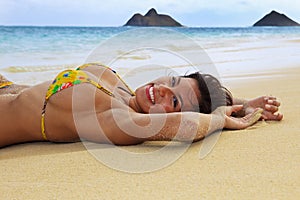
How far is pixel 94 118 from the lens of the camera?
1.88 metres

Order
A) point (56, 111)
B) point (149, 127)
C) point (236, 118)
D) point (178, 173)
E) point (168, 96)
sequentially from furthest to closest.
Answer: point (236, 118) < point (168, 96) < point (56, 111) < point (149, 127) < point (178, 173)

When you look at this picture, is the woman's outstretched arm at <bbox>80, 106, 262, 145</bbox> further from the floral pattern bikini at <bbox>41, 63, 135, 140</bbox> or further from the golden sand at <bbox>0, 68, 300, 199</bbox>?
the floral pattern bikini at <bbox>41, 63, 135, 140</bbox>

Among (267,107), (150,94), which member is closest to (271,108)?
(267,107)

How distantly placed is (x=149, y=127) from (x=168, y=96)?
0.36 m

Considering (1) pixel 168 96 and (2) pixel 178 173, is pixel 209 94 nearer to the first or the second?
(1) pixel 168 96

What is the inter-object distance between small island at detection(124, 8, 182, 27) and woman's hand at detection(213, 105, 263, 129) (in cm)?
1527

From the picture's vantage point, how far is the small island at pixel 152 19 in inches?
694

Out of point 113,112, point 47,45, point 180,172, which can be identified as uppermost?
point 113,112

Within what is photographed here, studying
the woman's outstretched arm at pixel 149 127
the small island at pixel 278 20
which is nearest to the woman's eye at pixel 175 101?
the woman's outstretched arm at pixel 149 127

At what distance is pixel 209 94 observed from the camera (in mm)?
2211

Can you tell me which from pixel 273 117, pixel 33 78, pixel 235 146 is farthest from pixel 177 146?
pixel 33 78

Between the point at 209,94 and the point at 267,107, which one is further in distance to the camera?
the point at 267,107

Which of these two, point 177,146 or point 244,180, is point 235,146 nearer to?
point 177,146

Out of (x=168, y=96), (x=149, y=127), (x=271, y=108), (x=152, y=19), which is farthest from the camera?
(x=152, y=19)
